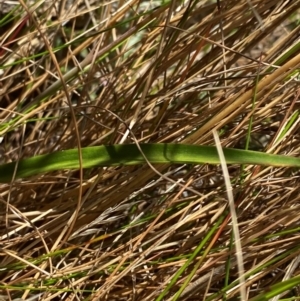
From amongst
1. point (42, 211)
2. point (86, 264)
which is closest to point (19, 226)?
point (42, 211)

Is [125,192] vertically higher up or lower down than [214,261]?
higher up

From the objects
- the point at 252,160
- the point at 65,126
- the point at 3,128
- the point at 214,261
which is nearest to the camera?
the point at 252,160

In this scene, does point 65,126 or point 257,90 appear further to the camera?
point 65,126

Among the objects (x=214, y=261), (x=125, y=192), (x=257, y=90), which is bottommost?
(x=214, y=261)

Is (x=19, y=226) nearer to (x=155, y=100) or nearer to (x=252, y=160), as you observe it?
(x=155, y=100)

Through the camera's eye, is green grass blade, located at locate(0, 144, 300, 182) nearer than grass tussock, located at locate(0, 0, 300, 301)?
Yes

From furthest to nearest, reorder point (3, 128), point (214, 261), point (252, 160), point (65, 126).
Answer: point (65, 126) < point (3, 128) < point (214, 261) < point (252, 160)

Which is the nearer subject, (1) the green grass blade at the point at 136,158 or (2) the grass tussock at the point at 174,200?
(1) the green grass blade at the point at 136,158

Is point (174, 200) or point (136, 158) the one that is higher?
point (136, 158)
